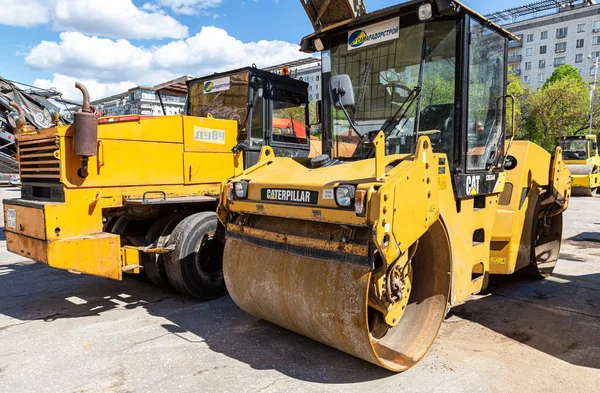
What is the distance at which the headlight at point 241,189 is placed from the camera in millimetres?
3693

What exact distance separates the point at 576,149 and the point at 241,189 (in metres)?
17.7

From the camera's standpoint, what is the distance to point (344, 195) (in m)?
2.98

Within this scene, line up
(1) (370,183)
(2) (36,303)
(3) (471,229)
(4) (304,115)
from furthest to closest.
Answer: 1. (4) (304,115)
2. (2) (36,303)
3. (3) (471,229)
4. (1) (370,183)

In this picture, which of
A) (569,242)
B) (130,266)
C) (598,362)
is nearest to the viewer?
(598,362)

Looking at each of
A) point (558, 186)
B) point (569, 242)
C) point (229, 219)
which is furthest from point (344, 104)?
point (569, 242)

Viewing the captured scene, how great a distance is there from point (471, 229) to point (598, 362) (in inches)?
53.7

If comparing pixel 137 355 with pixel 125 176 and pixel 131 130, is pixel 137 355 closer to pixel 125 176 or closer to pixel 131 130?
pixel 125 176

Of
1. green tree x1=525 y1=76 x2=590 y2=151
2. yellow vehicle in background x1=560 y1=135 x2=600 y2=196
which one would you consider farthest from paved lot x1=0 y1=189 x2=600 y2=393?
green tree x1=525 y1=76 x2=590 y2=151

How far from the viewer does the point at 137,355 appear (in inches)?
144

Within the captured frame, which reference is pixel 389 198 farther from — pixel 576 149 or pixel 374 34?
pixel 576 149

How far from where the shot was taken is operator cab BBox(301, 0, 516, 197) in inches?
147

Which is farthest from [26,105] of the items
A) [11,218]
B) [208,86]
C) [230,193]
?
[230,193]

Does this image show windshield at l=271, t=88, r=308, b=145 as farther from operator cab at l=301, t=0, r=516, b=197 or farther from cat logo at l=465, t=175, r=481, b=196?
cat logo at l=465, t=175, r=481, b=196

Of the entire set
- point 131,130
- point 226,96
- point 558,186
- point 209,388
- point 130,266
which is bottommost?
point 209,388
